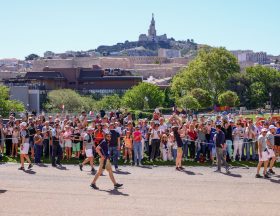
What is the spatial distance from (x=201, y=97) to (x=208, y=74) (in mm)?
12724

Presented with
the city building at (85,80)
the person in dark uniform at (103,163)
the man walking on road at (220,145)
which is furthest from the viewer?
the city building at (85,80)

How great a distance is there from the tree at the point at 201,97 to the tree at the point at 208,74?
8825 millimetres

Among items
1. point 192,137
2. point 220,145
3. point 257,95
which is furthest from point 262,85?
point 220,145

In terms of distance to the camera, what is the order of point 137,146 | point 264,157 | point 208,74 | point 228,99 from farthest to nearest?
point 208,74, point 228,99, point 137,146, point 264,157

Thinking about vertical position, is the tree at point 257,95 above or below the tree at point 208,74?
below

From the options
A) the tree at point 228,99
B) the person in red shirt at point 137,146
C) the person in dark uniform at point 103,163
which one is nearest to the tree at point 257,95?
the tree at point 228,99

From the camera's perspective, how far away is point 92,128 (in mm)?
22188

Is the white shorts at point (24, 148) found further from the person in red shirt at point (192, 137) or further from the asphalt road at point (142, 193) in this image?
the person in red shirt at point (192, 137)

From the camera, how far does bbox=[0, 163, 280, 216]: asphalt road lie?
1504 cm

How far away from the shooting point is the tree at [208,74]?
10131cm

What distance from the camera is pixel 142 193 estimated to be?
17344 millimetres

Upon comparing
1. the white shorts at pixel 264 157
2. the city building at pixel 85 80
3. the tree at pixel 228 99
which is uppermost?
the city building at pixel 85 80

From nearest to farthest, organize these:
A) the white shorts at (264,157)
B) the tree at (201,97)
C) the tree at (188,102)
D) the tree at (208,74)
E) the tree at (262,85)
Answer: the white shorts at (264,157)
the tree at (188,102)
the tree at (201,97)
the tree at (262,85)
the tree at (208,74)

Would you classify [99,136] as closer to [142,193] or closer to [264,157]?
[142,193]
